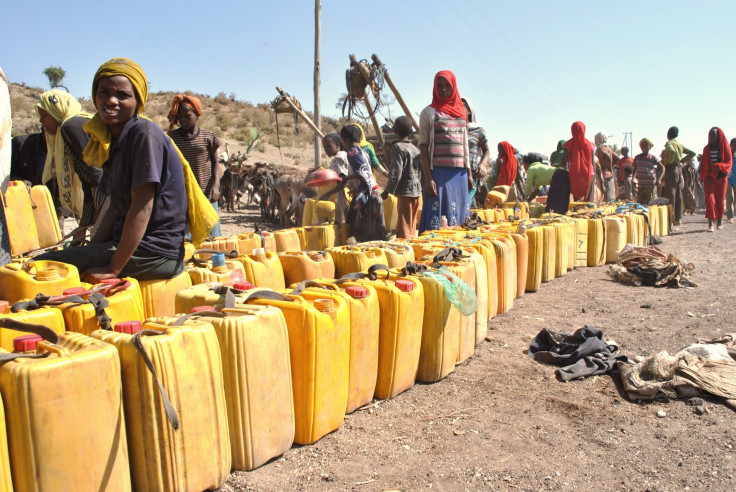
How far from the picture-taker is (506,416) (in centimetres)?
285

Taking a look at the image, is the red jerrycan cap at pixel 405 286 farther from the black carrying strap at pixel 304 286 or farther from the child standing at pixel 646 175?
the child standing at pixel 646 175

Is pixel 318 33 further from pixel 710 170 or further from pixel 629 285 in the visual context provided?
pixel 629 285

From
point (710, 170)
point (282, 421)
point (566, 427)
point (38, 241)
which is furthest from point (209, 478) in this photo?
point (710, 170)

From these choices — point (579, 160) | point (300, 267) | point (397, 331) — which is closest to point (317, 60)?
point (579, 160)

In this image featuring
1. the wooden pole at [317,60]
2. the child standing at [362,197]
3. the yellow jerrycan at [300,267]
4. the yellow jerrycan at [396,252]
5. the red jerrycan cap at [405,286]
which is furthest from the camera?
the wooden pole at [317,60]

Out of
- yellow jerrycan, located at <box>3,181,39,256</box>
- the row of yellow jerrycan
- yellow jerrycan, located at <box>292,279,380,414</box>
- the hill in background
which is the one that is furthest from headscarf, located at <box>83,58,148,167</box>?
the hill in background

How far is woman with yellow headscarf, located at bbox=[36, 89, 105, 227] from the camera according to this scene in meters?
4.49

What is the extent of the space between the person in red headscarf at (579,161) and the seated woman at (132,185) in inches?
305

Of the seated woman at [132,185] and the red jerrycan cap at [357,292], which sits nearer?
the red jerrycan cap at [357,292]

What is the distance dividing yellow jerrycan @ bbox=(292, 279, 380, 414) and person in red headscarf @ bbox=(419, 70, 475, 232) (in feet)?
12.3

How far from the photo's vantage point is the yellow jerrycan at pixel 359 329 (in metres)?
2.66

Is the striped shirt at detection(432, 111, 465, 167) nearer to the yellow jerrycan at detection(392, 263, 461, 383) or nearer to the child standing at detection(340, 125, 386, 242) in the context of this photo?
the child standing at detection(340, 125, 386, 242)

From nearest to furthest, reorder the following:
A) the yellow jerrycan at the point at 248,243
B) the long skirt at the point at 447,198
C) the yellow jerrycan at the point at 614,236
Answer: the yellow jerrycan at the point at 248,243, the long skirt at the point at 447,198, the yellow jerrycan at the point at 614,236

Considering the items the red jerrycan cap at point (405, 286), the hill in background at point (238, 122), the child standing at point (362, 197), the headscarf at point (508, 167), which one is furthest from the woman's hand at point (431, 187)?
the hill in background at point (238, 122)
